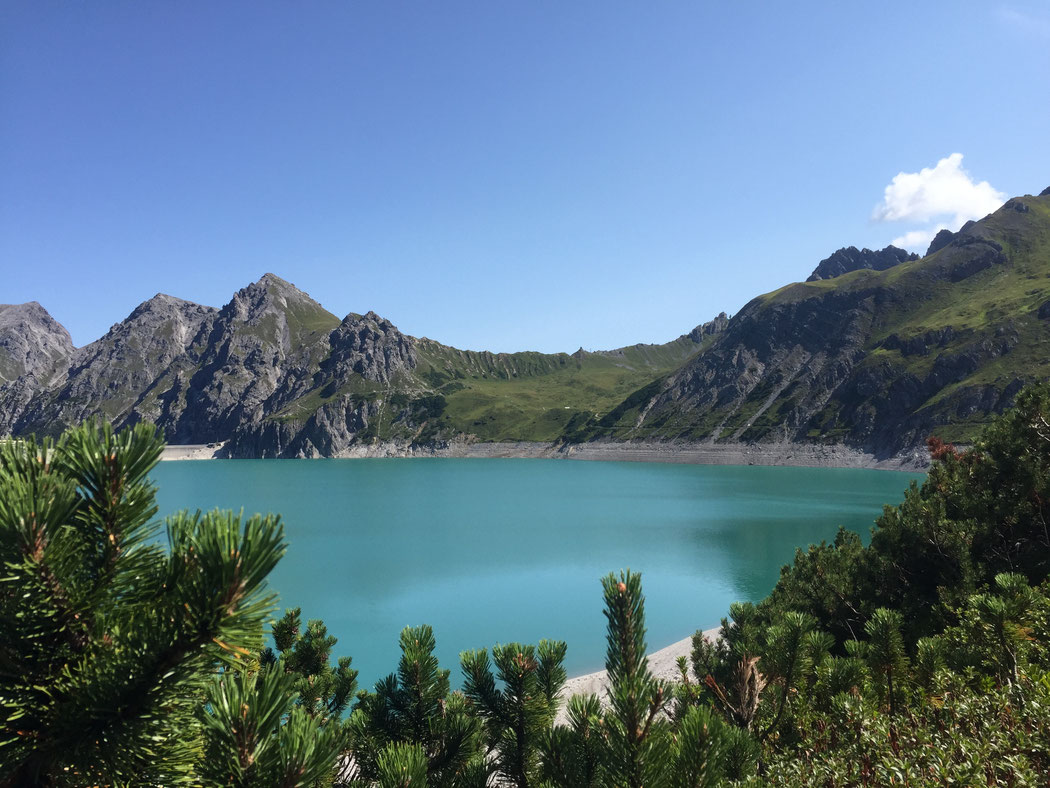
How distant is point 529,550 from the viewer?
6172 centimetres

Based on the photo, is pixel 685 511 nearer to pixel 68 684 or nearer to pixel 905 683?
pixel 905 683

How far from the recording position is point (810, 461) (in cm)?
17775

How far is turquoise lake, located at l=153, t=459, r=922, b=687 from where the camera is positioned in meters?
37.5

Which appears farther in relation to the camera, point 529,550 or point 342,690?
point 529,550

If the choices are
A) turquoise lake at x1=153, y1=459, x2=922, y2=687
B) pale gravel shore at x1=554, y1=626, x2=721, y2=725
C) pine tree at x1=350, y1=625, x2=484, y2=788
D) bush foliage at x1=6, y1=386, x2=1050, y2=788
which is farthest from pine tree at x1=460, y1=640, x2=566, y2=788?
pale gravel shore at x1=554, y1=626, x2=721, y2=725

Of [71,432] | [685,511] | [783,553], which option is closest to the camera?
[71,432]

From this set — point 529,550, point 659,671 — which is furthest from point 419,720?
point 529,550

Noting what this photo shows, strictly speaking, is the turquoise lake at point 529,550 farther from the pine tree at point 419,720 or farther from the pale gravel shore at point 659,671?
the pine tree at point 419,720

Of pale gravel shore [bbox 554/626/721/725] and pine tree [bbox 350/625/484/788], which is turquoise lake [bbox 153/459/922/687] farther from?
pine tree [bbox 350/625/484/788]

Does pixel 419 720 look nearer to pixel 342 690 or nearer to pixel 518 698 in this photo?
pixel 518 698

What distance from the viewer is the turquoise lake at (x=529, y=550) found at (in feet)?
123

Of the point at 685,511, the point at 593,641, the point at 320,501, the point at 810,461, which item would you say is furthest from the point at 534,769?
the point at 810,461

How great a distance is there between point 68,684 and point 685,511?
9236cm

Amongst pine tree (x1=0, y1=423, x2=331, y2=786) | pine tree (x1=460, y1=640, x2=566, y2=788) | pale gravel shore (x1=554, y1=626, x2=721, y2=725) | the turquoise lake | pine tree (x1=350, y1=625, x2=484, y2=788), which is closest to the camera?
pine tree (x1=0, y1=423, x2=331, y2=786)
